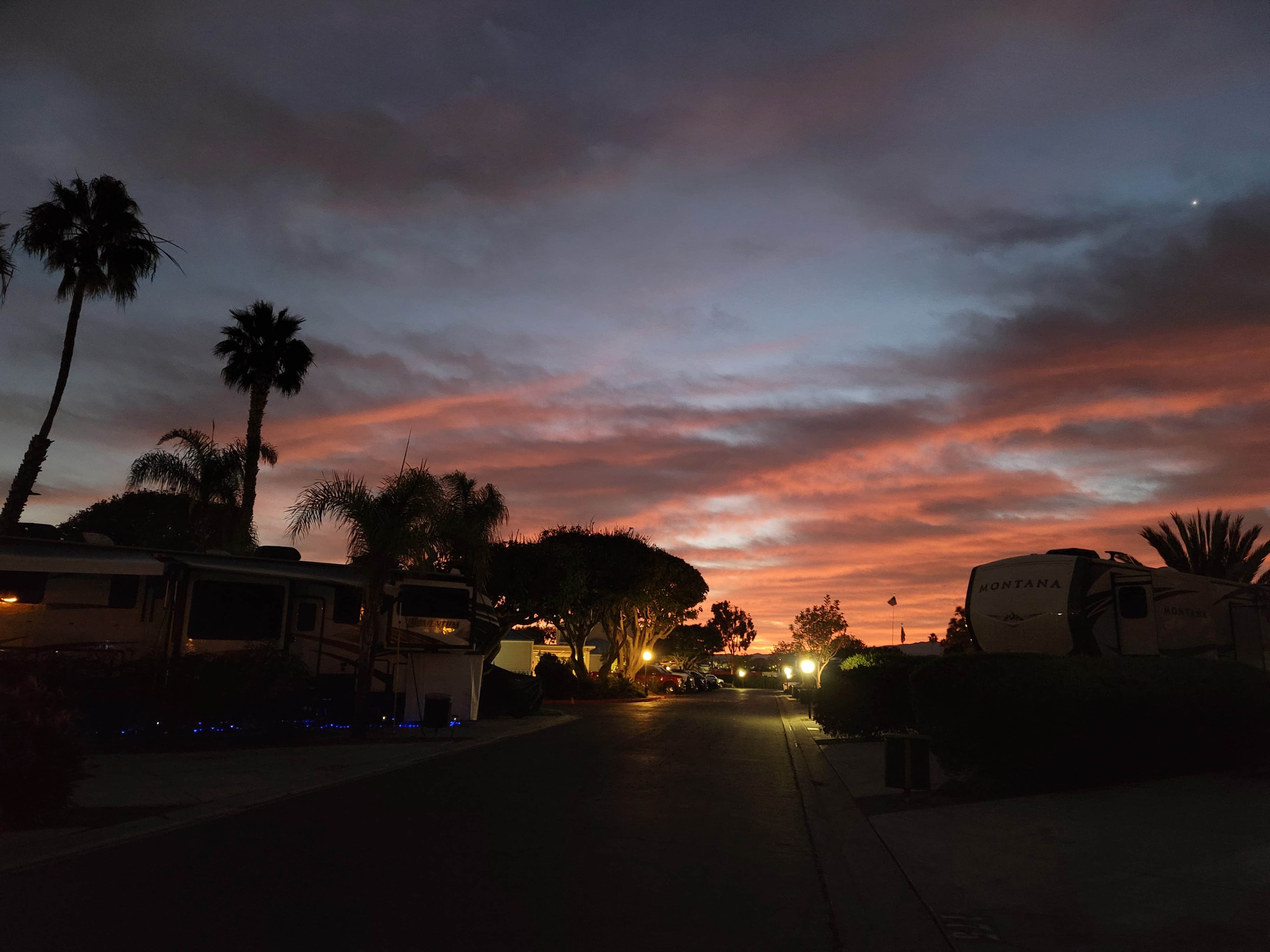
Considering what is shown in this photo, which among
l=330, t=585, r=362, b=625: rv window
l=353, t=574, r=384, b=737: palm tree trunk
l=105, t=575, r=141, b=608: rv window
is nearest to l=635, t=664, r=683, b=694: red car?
l=330, t=585, r=362, b=625: rv window

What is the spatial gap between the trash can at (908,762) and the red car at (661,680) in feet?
133

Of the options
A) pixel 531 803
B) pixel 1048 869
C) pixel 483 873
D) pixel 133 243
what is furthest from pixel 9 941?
pixel 133 243

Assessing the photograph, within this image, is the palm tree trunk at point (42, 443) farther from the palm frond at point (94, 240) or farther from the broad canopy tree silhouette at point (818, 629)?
the broad canopy tree silhouette at point (818, 629)

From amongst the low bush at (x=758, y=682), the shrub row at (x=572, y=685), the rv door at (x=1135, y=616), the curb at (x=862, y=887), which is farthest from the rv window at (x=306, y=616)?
the low bush at (x=758, y=682)

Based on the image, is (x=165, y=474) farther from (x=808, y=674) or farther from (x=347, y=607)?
(x=808, y=674)

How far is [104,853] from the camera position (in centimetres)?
812

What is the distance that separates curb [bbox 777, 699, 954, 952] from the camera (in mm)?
6258

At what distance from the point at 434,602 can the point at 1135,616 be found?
49.7 ft

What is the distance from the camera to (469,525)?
82.3 feet

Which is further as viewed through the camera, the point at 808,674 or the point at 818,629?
the point at 818,629

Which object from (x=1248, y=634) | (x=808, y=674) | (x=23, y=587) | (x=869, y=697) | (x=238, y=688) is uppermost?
(x=1248, y=634)

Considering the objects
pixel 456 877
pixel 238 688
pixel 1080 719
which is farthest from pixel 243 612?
pixel 1080 719

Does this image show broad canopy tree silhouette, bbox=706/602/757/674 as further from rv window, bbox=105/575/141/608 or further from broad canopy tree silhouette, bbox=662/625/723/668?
rv window, bbox=105/575/141/608

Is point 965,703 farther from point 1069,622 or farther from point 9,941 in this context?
point 9,941
